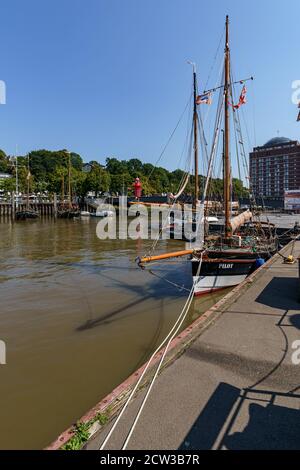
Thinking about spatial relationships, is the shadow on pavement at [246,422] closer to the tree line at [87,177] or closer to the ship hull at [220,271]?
the ship hull at [220,271]

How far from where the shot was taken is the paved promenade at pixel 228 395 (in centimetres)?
407

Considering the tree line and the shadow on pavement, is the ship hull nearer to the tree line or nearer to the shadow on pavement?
the shadow on pavement

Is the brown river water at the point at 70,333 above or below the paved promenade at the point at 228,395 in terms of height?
below

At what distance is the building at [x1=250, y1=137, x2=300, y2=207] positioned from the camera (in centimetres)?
17325

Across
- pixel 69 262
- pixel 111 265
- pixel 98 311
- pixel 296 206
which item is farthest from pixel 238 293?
pixel 296 206

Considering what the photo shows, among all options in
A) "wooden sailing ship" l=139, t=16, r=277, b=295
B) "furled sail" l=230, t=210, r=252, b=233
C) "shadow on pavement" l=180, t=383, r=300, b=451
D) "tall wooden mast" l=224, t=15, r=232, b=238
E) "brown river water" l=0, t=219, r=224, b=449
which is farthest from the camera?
"furled sail" l=230, t=210, r=252, b=233

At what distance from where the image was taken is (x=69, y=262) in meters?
22.7

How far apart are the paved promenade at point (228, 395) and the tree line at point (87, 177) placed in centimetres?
3902

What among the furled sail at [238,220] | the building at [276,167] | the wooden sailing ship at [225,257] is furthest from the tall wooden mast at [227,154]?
the building at [276,167]

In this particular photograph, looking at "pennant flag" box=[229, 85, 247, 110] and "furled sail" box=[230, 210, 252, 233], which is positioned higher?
"pennant flag" box=[229, 85, 247, 110]

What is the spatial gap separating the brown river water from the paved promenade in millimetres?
2123

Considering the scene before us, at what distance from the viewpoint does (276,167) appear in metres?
181

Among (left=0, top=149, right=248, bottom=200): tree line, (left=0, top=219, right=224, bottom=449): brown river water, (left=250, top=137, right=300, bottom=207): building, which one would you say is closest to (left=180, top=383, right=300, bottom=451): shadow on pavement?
(left=0, top=219, right=224, bottom=449): brown river water
